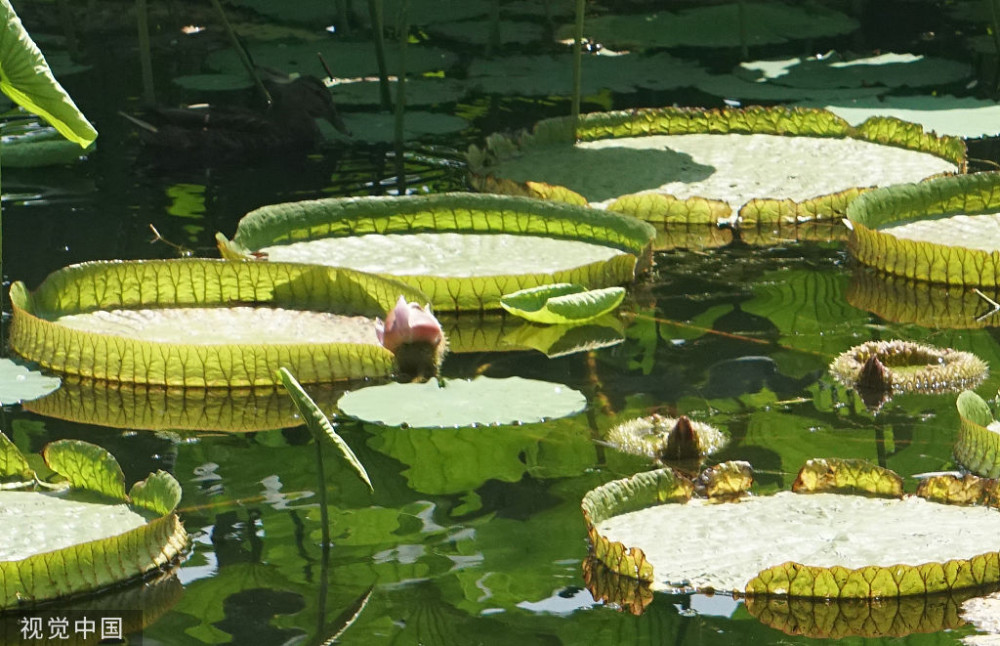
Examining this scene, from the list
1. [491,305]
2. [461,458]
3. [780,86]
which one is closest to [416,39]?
[780,86]

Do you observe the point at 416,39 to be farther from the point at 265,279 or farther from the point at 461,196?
the point at 265,279

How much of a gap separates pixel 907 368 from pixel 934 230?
1.39m

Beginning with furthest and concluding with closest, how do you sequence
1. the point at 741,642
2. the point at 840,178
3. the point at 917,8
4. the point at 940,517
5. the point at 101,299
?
the point at 917,8 → the point at 840,178 → the point at 101,299 → the point at 940,517 → the point at 741,642

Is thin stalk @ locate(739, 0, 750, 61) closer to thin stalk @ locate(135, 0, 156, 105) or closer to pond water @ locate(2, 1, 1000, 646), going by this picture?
thin stalk @ locate(135, 0, 156, 105)

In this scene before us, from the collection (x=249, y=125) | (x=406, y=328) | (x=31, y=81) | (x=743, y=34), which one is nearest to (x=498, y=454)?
(x=406, y=328)

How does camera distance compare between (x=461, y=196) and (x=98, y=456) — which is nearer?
(x=98, y=456)

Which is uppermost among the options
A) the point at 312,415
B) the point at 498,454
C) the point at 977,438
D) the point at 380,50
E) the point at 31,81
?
the point at 31,81

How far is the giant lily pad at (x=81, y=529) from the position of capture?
309cm

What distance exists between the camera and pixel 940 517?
10.8 ft

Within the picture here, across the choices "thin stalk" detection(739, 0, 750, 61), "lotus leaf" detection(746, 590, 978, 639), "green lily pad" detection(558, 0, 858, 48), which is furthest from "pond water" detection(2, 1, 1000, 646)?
"green lily pad" detection(558, 0, 858, 48)

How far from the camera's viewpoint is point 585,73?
31.6 ft

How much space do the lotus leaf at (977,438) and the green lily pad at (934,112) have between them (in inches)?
142

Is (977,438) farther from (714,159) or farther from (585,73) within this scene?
(585,73)

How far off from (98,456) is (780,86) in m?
6.29
